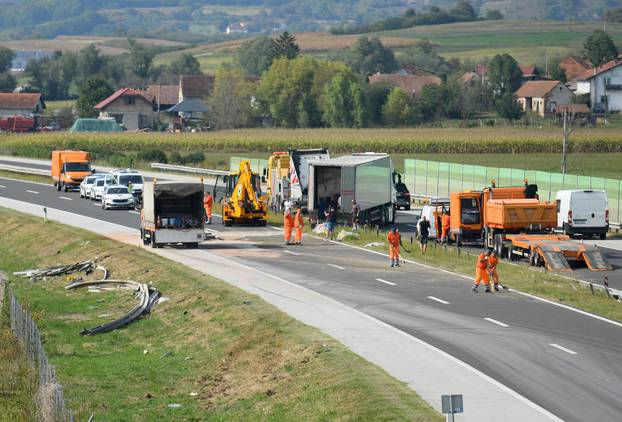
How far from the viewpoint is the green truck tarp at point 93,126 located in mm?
148125

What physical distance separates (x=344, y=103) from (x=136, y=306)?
123485 millimetres

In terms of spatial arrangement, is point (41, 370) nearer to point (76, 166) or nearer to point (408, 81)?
point (76, 166)

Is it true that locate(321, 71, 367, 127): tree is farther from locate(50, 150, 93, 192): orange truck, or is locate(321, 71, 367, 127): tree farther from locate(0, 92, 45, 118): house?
locate(50, 150, 93, 192): orange truck

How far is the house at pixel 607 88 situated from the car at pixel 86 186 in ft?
340

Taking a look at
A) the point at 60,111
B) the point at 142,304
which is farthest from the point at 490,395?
the point at 60,111

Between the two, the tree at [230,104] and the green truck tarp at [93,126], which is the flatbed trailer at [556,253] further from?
the tree at [230,104]

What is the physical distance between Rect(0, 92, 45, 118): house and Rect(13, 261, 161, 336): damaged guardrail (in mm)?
133557

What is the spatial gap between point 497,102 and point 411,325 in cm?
13638

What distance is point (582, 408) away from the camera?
21547mm

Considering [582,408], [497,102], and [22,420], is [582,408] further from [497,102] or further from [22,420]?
[497,102]

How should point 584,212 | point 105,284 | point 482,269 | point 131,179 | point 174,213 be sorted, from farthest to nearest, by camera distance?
1. point 131,179
2. point 584,212
3. point 174,213
4. point 105,284
5. point 482,269

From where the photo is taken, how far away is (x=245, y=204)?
56.1 m

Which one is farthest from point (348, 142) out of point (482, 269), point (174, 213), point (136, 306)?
point (482, 269)

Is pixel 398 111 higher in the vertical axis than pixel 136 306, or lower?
higher
